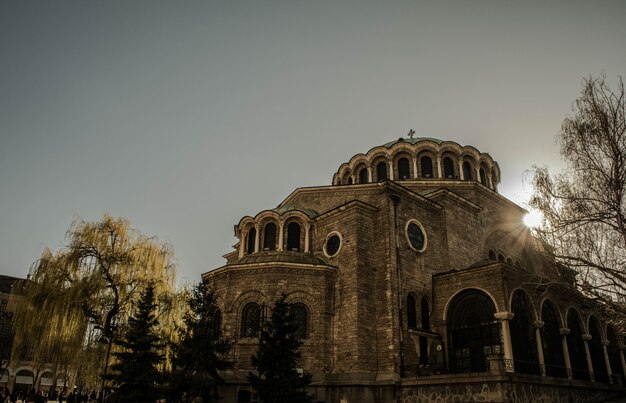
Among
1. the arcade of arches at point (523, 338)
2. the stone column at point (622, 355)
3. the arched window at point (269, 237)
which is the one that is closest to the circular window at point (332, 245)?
the arched window at point (269, 237)

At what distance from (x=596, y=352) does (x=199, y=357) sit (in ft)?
56.8

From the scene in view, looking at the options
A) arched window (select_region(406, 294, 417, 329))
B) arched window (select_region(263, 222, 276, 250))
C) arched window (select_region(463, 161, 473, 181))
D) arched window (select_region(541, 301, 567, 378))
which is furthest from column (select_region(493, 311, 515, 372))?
arched window (select_region(463, 161, 473, 181))

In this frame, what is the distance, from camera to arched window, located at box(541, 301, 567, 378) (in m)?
17.7

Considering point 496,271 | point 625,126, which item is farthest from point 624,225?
point 496,271

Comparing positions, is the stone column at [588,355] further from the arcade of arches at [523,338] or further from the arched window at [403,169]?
the arched window at [403,169]

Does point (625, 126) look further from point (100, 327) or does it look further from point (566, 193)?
point (100, 327)

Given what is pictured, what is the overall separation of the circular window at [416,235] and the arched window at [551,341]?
518 centimetres

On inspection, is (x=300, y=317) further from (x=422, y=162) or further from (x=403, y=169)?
(x=422, y=162)

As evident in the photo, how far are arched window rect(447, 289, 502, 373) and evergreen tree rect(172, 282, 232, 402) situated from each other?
27.9 ft

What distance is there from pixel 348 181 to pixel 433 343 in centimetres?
1159

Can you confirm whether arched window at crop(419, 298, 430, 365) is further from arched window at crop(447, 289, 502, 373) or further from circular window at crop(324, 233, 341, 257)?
circular window at crop(324, 233, 341, 257)

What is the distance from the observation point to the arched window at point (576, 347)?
62.4ft

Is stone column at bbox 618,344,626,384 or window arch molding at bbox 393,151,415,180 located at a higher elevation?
window arch molding at bbox 393,151,415,180

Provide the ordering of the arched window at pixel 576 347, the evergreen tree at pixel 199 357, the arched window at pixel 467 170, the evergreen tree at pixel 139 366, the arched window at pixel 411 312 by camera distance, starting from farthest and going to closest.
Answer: the arched window at pixel 467 170 → the arched window at pixel 576 347 → the arched window at pixel 411 312 → the evergreen tree at pixel 139 366 → the evergreen tree at pixel 199 357
